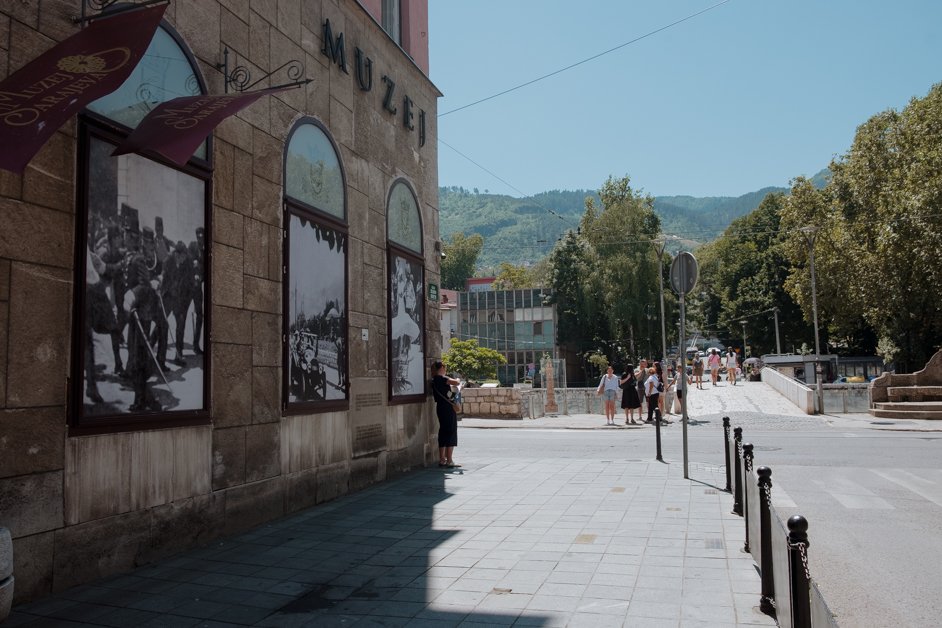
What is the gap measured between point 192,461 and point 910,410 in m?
23.3

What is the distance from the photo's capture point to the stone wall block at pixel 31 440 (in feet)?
16.6

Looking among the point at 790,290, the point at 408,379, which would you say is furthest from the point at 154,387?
the point at 790,290

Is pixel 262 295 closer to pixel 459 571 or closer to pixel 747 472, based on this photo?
pixel 459 571

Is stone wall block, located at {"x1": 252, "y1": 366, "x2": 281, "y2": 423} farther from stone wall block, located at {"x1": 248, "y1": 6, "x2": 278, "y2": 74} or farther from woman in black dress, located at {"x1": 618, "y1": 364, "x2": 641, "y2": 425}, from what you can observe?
woman in black dress, located at {"x1": 618, "y1": 364, "x2": 641, "y2": 425}

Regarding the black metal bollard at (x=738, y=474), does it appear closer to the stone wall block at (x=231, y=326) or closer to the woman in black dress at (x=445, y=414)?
the stone wall block at (x=231, y=326)

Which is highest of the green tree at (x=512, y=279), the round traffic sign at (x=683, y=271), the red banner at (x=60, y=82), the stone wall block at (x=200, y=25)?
the green tree at (x=512, y=279)

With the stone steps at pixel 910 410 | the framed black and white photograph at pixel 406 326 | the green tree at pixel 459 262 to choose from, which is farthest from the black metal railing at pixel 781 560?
the green tree at pixel 459 262

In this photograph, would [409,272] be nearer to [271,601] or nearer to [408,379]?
[408,379]

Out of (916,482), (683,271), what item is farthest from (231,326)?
(916,482)

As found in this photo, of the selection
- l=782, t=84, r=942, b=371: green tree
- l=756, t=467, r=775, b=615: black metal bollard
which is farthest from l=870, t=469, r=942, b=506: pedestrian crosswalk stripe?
l=782, t=84, r=942, b=371: green tree

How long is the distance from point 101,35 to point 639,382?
20988mm

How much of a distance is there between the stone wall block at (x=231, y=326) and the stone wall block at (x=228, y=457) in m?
0.91

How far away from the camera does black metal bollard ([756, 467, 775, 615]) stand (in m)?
4.75

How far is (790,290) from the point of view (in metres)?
43.5
